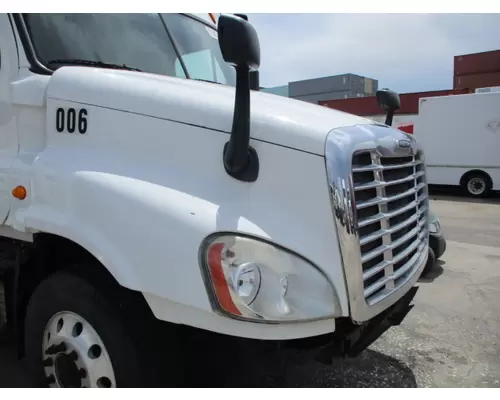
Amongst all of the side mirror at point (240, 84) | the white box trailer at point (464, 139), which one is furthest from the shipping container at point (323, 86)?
the side mirror at point (240, 84)

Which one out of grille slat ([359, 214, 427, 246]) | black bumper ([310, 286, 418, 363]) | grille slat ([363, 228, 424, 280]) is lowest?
black bumper ([310, 286, 418, 363])

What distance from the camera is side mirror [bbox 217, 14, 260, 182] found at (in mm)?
1908

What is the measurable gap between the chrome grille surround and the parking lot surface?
683mm

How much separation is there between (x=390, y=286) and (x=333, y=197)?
2.18 ft

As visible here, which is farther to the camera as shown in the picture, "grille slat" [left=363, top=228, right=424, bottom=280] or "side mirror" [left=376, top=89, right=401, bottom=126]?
"side mirror" [left=376, top=89, right=401, bottom=126]

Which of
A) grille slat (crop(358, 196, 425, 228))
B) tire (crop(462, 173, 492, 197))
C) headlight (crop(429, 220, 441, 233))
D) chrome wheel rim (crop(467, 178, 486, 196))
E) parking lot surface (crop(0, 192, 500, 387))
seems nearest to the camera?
grille slat (crop(358, 196, 425, 228))

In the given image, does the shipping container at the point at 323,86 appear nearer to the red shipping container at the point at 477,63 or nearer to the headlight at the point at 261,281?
the red shipping container at the point at 477,63

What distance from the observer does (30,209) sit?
2.43 meters

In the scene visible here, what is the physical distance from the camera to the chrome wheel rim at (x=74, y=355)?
2.19m

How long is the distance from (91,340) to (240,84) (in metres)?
1.39

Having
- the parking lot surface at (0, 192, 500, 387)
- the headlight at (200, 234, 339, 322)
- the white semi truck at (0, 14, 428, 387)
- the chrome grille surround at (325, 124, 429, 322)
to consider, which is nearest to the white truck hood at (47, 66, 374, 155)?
the white semi truck at (0, 14, 428, 387)

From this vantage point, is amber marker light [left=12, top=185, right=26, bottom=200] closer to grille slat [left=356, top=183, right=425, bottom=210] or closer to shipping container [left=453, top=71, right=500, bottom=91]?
grille slat [left=356, top=183, right=425, bottom=210]

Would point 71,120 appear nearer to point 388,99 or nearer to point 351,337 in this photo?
point 351,337

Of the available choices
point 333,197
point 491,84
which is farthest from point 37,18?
point 491,84
